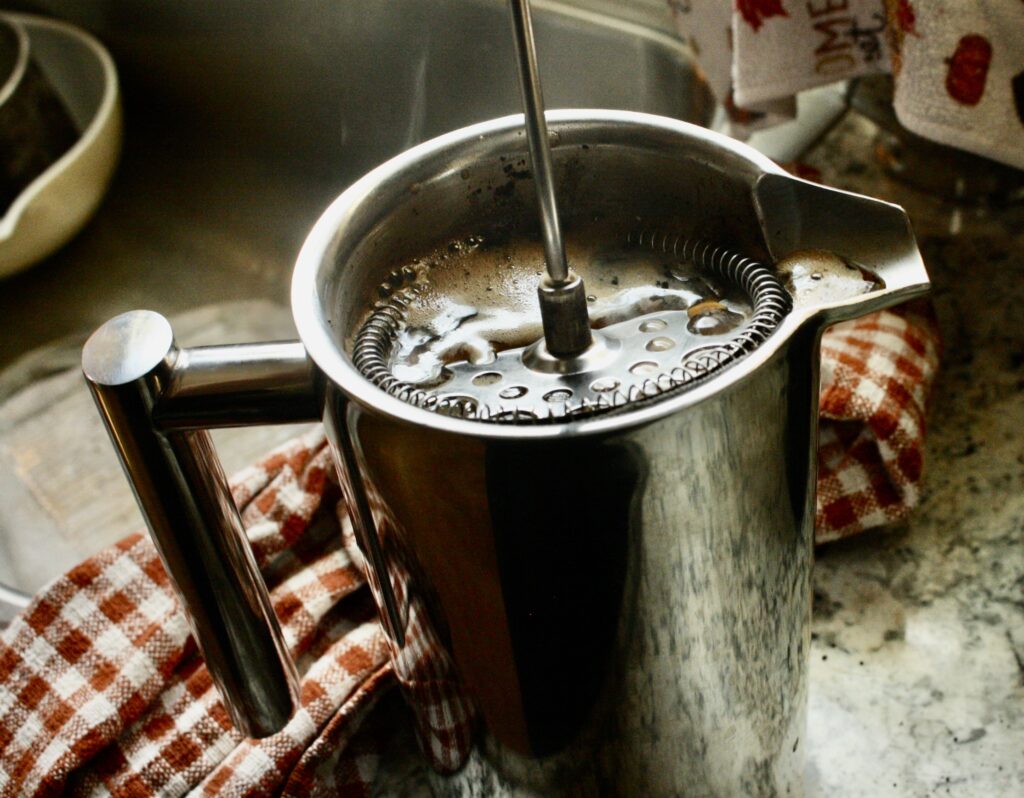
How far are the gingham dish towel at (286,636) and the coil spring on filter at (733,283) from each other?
0.22m

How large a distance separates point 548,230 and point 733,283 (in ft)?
0.28

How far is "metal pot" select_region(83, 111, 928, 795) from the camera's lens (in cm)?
33

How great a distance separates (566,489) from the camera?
1.06 ft

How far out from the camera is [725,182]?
15.5 inches

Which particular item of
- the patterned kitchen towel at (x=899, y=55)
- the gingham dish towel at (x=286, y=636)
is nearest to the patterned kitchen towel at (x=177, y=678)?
the gingham dish towel at (x=286, y=636)

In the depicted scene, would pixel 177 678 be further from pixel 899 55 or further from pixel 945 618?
pixel 899 55

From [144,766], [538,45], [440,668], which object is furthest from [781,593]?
[538,45]

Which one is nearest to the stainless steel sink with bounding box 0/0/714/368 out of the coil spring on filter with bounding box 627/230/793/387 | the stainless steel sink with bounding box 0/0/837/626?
the stainless steel sink with bounding box 0/0/837/626

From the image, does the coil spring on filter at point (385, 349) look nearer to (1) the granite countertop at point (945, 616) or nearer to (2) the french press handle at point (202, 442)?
(2) the french press handle at point (202, 442)

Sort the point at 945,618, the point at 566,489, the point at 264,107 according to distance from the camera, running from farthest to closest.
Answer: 1. the point at 264,107
2. the point at 945,618
3. the point at 566,489

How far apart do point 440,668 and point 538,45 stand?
1.83ft

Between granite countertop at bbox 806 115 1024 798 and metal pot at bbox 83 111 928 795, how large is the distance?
0.29ft

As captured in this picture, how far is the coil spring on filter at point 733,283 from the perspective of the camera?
349mm

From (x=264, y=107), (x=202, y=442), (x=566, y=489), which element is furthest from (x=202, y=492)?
(x=264, y=107)
